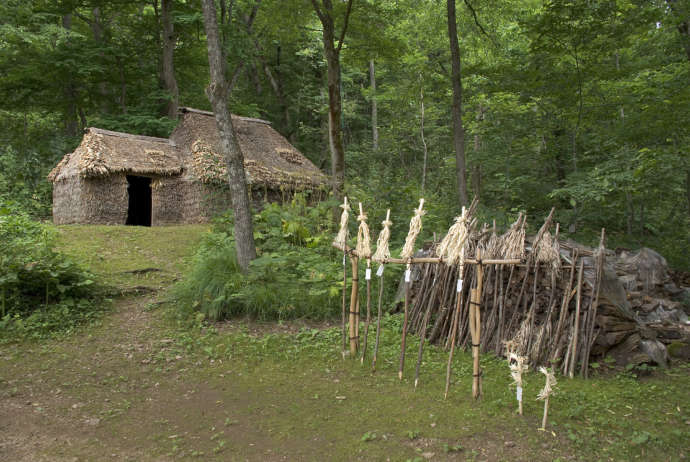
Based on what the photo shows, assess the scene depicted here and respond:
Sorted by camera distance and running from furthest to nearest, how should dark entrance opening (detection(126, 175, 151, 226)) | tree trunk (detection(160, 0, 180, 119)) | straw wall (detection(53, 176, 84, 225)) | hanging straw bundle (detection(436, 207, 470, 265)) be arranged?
tree trunk (detection(160, 0, 180, 119)), dark entrance opening (detection(126, 175, 151, 226)), straw wall (detection(53, 176, 84, 225)), hanging straw bundle (detection(436, 207, 470, 265))

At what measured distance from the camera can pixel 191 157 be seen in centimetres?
1327

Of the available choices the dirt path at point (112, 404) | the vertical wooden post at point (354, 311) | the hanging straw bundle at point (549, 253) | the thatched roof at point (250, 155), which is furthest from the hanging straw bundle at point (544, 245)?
the thatched roof at point (250, 155)

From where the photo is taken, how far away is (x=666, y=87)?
753cm

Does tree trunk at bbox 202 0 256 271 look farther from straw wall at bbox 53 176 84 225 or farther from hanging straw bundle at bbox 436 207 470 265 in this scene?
straw wall at bbox 53 176 84 225

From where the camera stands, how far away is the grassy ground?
10.7ft

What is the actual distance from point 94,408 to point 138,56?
1830cm

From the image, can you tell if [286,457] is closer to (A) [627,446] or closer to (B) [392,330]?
(A) [627,446]

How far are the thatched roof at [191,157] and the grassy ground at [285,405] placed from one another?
7.21m

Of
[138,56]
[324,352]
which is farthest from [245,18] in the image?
[324,352]

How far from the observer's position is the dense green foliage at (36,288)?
5.78 m

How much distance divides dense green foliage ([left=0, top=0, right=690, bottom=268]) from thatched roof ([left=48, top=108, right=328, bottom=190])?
2.09 m

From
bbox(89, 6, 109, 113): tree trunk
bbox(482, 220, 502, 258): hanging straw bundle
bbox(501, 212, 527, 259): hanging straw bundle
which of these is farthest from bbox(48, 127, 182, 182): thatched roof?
bbox(501, 212, 527, 259): hanging straw bundle

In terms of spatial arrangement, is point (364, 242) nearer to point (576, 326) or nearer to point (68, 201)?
point (576, 326)

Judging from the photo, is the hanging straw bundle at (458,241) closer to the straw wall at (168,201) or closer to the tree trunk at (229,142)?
the tree trunk at (229,142)
